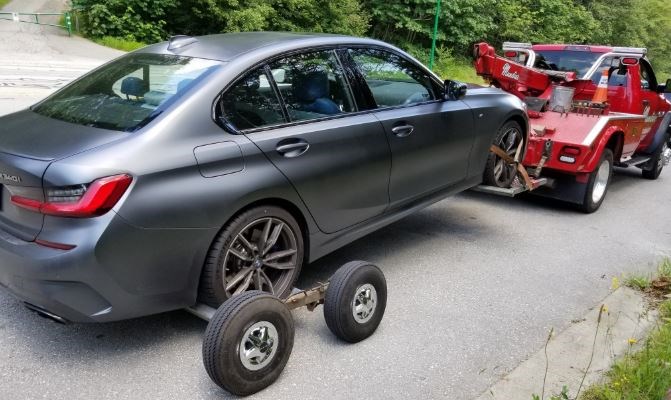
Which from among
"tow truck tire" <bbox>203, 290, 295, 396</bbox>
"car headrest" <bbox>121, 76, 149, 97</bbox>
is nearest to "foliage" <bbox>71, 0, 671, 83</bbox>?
"car headrest" <bbox>121, 76, 149, 97</bbox>

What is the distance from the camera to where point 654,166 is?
8.26 metres

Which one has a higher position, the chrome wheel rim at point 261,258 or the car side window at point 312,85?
the car side window at point 312,85

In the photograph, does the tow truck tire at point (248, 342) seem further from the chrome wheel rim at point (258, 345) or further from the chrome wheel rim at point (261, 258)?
the chrome wheel rim at point (261, 258)

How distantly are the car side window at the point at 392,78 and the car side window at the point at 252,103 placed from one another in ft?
2.96

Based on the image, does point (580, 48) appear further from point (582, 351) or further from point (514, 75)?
point (582, 351)

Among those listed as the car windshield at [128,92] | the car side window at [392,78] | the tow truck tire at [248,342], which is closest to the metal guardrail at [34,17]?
the car windshield at [128,92]

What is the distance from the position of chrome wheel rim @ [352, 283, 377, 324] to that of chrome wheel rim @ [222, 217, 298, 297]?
461 millimetres

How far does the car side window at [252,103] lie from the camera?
10.6 ft

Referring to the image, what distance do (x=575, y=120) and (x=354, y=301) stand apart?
430 centimetres

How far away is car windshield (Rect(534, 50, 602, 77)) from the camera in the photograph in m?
7.39

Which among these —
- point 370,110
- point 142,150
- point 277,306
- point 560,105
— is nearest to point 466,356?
point 277,306

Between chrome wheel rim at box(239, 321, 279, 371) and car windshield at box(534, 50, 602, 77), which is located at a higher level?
car windshield at box(534, 50, 602, 77)

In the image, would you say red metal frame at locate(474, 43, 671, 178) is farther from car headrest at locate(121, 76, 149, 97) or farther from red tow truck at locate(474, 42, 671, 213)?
car headrest at locate(121, 76, 149, 97)

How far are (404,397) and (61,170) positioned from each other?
79.7 inches
